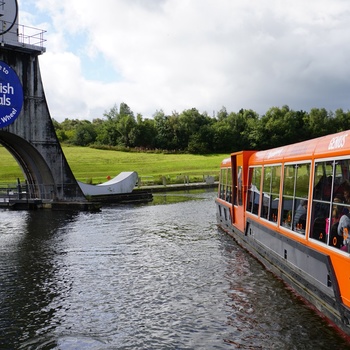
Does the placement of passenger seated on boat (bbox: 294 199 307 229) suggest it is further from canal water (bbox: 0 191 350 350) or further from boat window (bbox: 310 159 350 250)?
canal water (bbox: 0 191 350 350)

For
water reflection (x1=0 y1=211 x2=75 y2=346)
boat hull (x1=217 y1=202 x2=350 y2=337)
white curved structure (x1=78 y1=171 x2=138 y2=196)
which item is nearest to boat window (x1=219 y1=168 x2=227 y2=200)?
boat hull (x1=217 y1=202 x2=350 y2=337)

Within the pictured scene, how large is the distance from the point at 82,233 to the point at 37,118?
13.9 meters

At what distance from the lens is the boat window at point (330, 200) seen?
27.0 feet

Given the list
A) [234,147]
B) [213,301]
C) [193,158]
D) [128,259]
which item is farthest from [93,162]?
[213,301]

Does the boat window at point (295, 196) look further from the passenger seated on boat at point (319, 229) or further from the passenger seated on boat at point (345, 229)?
the passenger seated on boat at point (345, 229)

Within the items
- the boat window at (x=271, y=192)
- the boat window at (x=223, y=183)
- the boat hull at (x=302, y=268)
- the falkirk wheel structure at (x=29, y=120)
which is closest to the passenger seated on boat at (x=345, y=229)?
the boat hull at (x=302, y=268)

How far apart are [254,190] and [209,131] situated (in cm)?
10273

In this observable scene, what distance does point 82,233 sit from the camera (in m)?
21.4

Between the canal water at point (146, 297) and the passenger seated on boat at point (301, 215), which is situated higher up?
the passenger seated on boat at point (301, 215)

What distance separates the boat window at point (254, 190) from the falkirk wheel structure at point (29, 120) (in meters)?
18.6

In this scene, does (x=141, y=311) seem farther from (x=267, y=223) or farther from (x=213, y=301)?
(x=267, y=223)

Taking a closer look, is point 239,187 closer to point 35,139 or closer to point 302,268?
point 302,268

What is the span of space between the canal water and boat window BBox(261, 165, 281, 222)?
5.20 feet

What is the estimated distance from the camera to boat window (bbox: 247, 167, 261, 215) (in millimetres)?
15367
